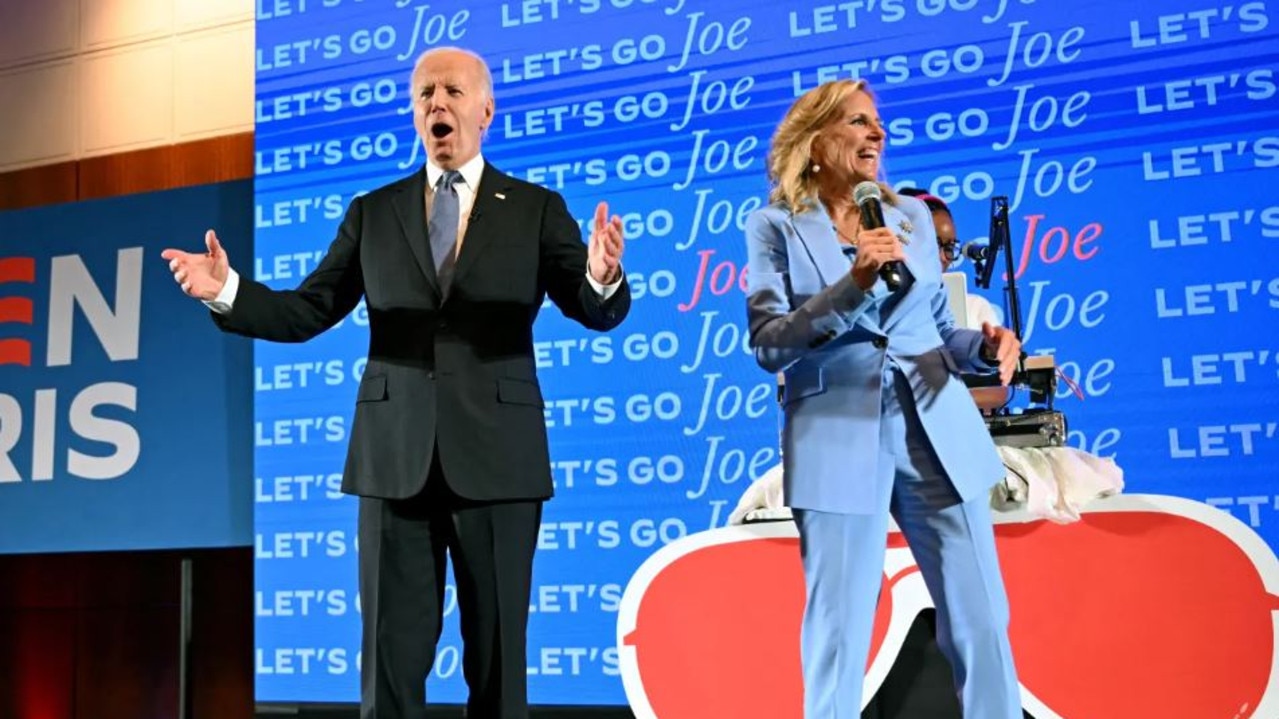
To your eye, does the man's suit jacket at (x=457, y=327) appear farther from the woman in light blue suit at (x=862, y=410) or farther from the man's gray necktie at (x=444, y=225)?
the woman in light blue suit at (x=862, y=410)

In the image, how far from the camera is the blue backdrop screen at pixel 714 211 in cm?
340

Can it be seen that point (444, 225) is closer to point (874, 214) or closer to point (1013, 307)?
point (874, 214)

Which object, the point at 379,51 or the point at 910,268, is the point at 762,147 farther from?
the point at 910,268

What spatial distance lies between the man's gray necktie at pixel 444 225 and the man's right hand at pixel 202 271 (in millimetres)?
360

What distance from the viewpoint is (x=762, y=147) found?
385 cm

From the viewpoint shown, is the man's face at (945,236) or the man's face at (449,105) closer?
the man's face at (449,105)

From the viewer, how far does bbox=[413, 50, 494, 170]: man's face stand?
2.29 meters

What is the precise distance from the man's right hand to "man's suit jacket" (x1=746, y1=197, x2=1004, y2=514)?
92 cm

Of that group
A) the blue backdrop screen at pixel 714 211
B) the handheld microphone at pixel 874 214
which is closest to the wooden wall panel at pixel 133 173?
the blue backdrop screen at pixel 714 211

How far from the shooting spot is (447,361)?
2.19 meters

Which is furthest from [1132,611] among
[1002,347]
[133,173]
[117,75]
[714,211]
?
[117,75]

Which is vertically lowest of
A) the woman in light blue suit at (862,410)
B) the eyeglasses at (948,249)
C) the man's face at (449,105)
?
the woman in light blue suit at (862,410)

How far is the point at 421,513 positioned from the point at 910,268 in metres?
0.91

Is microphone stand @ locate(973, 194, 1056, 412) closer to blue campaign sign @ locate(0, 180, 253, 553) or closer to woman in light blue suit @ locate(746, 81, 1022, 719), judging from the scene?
woman in light blue suit @ locate(746, 81, 1022, 719)
